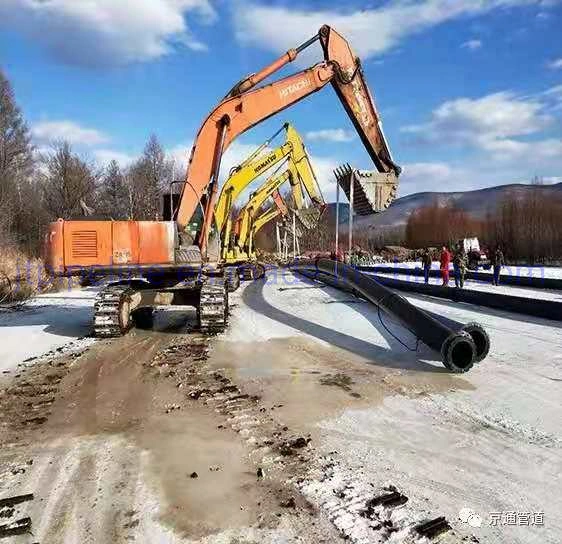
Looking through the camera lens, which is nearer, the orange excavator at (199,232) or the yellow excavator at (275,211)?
the orange excavator at (199,232)

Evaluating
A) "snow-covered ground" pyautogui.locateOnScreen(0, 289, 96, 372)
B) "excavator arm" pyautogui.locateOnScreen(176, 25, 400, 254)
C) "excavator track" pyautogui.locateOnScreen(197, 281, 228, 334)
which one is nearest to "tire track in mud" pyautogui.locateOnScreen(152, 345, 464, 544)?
"excavator track" pyautogui.locateOnScreen(197, 281, 228, 334)

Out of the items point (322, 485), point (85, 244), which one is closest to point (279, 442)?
point (322, 485)

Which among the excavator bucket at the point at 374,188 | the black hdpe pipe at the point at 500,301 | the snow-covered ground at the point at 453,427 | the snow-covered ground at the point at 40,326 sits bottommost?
the snow-covered ground at the point at 40,326

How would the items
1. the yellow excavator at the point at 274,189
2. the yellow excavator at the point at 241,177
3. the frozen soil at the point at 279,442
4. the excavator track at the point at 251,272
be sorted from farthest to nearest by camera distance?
the yellow excavator at the point at 274,189 → the excavator track at the point at 251,272 → the yellow excavator at the point at 241,177 → the frozen soil at the point at 279,442

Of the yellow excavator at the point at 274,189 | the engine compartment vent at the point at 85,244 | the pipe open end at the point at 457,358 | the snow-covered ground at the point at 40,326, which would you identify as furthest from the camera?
the yellow excavator at the point at 274,189

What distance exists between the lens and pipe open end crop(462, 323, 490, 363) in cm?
699

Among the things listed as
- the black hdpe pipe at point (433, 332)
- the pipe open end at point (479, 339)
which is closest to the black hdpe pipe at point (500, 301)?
the black hdpe pipe at point (433, 332)

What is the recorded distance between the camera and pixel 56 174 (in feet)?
114

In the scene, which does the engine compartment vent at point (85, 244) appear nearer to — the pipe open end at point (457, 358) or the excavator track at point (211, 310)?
the excavator track at point (211, 310)

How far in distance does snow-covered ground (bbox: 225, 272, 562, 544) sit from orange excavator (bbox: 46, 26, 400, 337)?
1575mm

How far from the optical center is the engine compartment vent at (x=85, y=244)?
29.8 ft

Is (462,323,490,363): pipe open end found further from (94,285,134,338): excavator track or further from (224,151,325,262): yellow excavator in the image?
(224,151,325,262): yellow excavator

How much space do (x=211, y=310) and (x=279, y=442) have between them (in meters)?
5.08

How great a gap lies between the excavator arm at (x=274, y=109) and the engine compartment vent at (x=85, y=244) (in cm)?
193
